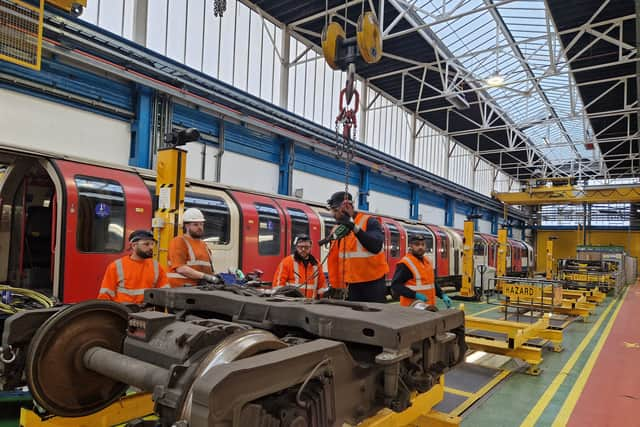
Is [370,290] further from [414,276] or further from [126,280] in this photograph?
[126,280]

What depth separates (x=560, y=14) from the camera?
444 inches

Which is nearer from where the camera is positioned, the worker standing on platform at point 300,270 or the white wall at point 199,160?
the worker standing on platform at point 300,270

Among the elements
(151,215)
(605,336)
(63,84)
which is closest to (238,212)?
(151,215)

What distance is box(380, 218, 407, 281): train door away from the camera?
1033cm

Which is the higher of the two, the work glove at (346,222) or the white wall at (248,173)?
the white wall at (248,173)

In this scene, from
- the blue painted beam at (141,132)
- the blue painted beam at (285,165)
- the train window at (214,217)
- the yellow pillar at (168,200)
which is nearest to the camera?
the yellow pillar at (168,200)

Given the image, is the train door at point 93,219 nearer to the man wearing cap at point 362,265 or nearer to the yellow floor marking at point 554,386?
the man wearing cap at point 362,265

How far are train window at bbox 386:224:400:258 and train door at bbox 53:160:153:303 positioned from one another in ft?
21.5

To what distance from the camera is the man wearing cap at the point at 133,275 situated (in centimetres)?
360

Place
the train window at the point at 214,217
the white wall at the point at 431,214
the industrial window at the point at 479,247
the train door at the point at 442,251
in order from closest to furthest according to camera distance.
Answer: the train window at the point at 214,217 < the train door at the point at 442,251 < the industrial window at the point at 479,247 < the white wall at the point at 431,214

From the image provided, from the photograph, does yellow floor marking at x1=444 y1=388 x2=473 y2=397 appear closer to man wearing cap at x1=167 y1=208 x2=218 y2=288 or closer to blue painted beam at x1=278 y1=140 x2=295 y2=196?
man wearing cap at x1=167 y1=208 x2=218 y2=288

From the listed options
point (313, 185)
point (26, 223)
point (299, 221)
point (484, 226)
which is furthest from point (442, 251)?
point (484, 226)

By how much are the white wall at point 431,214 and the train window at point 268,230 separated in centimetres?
1328

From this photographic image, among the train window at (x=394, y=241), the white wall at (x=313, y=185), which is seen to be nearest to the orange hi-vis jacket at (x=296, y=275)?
the train window at (x=394, y=241)
